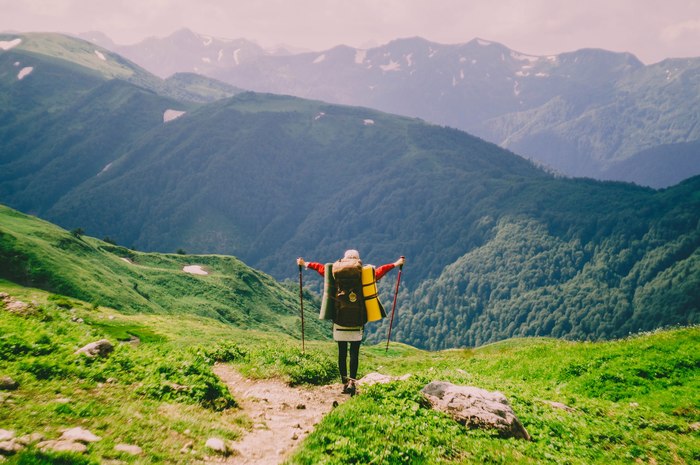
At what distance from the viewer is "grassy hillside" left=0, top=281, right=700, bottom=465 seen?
934cm

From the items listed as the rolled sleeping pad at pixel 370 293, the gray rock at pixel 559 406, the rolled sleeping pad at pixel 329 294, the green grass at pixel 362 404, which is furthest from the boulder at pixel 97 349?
the gray rock at pixel 559 406

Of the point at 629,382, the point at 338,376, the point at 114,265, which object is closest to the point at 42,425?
the point at 338,376

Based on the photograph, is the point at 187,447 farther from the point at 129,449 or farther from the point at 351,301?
the point at 351,301

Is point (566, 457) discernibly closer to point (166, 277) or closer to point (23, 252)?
point (23, 252)

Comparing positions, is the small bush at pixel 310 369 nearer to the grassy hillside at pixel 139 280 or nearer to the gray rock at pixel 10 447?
the gray rock at pixel 10 447

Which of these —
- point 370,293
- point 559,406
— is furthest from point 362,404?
point 559,406

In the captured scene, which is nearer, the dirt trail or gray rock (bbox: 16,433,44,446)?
gray rock (bbox: 16,433,44,446)

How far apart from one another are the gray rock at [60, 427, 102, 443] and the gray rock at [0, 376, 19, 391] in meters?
2.72

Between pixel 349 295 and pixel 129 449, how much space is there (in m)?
7.68

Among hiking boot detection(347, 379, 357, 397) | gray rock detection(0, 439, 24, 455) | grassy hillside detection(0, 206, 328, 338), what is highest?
gray rock detection(0, 439, 24, 455)

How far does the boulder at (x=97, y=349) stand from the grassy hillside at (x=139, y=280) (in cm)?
5469

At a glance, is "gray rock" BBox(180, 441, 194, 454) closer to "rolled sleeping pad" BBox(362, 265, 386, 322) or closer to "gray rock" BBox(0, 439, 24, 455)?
"gray rock" BBox(0, 439, 24, 455)

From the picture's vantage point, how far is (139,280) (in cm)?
10325

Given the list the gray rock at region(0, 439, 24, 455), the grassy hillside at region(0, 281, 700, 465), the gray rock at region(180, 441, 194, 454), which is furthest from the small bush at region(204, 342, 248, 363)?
the gray rock at region(0, 439, 24, 455)
